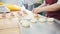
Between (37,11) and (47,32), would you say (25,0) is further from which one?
(47,32)

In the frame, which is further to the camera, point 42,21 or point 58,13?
point 58,13

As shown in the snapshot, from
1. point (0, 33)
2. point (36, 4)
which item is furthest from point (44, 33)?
point (36, 4)

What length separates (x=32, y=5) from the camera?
249 centimetres

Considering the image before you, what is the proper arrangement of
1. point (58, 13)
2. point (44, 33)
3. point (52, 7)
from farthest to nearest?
1. point (58, 13)
2. point (52, 7)
3. point (44, 33)

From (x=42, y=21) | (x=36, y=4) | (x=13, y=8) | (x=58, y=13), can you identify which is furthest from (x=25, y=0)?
(x=42, y=21)

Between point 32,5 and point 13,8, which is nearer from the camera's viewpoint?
point 13,8

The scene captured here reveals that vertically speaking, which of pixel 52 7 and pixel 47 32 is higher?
pixel 52 7

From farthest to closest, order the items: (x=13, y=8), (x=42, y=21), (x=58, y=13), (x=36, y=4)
Answer: (x=36, y=4)
(x=13, y=8)
(x=58, y=13)
(x=42, y=21)

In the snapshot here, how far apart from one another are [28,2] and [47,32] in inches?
79.6

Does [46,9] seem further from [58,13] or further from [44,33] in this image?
[44,33]

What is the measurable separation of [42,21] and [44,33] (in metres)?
0.21

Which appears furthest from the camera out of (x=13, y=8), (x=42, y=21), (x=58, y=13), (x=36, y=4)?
(x=36, y=4)

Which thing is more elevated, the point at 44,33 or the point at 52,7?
the point at 52,7

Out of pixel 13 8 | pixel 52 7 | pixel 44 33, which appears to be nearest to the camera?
pixel 44 33
